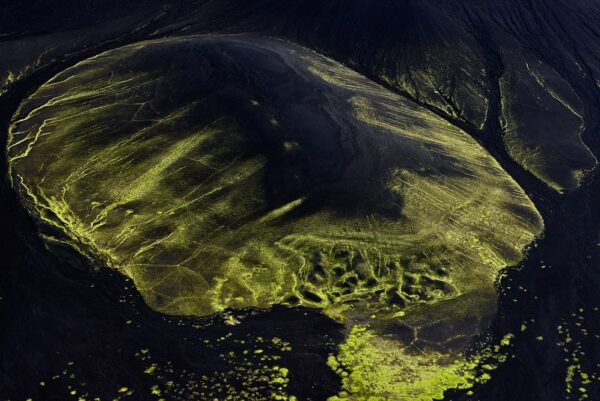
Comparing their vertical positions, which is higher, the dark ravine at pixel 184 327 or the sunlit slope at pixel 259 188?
the sunlit slope at pixel 259 188

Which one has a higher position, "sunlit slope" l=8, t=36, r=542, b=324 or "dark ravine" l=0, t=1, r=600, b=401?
"sunlit slope" l=8, t=36, r=542, b=324

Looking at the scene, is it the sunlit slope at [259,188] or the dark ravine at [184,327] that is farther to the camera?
the sunlit slope at [259,188]

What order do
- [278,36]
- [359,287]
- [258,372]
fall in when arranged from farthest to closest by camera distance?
1. [278,36]
2. [359,287]
3. [258,372]

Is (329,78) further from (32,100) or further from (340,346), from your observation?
(340,346)

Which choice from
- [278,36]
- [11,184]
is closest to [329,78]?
[278,36]

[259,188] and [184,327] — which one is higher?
[259,188]

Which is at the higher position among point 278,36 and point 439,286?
point 278,36

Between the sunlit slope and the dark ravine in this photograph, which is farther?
the sunlit slope

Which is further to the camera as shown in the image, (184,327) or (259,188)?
(259,188)
